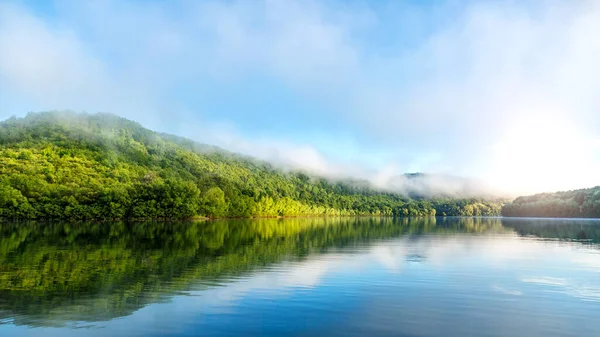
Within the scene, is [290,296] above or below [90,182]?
below

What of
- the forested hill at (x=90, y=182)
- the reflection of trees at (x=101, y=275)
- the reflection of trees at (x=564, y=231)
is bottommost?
the reflection of trees at (x=101, y=275)

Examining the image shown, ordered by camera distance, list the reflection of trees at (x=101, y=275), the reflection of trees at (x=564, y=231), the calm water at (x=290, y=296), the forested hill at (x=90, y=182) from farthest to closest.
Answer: the forested hill at (x=90, y=182), the reflection of trees at (x=564, y=231), the reflection of trees at (x=101, y=275), the calm water at (x=290, y=296)

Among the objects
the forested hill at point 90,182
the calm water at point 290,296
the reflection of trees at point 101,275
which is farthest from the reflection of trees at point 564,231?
the forested hill at point 90,182

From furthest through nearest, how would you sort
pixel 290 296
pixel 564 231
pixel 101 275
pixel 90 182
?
A: pixel 90 182 < pixel 564 231 < pixel 101 275 < pixel 290 296

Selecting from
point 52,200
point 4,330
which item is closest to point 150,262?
point 4,330

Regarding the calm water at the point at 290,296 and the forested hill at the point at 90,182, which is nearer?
the calm water at the point at 290,296

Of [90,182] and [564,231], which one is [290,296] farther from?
[90,182]

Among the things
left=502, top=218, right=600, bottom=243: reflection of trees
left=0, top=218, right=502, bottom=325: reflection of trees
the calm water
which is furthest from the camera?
left=502, top=218, right=600, bottom=243: reflection of trees

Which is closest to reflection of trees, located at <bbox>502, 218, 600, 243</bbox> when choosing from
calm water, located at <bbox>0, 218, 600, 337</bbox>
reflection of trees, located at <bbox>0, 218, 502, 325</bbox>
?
calm water, located at <bbox>0, 218, 600, 337</bbox>

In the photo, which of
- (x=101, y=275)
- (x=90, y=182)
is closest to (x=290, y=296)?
(x=101, y=275)

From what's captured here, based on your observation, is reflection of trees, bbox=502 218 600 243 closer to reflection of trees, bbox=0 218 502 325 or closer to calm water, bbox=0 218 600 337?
calm water, bbox=0 218 600 337

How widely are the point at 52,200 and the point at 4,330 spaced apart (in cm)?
11582

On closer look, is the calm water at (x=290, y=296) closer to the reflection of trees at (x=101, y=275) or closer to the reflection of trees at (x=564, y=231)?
the reflection of trees at (x=101, y=275)

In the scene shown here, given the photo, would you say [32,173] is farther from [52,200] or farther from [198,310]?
[198,310]
